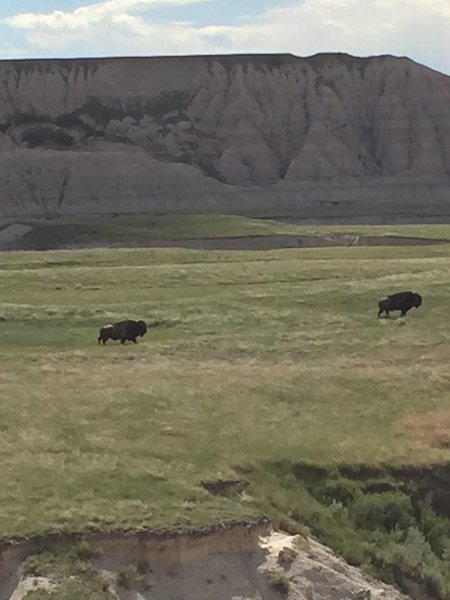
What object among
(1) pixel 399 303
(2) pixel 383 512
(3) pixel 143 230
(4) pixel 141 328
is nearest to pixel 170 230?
(3) pixel 143 230

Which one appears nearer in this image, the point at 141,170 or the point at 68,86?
the point at 141,170

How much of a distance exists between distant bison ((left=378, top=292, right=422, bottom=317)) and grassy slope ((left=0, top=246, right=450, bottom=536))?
0.41 m

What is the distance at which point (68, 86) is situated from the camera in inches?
5522

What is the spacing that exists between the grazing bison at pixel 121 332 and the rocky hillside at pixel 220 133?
281 feet

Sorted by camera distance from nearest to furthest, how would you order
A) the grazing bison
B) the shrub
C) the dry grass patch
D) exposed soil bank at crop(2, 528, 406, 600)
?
exposed soil bank at crop(2, 528, 406, 600) < the shrub < the dry grass patch < the grazing bison

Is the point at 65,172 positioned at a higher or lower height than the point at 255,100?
lower

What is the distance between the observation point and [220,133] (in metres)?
135

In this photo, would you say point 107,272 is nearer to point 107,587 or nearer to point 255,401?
point 255,401

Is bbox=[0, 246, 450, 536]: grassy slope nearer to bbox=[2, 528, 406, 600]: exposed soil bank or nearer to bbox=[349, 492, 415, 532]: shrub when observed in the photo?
bbox=[2, 528, 406, 600]: exposed soil bank

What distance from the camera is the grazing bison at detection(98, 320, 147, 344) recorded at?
3145 cm

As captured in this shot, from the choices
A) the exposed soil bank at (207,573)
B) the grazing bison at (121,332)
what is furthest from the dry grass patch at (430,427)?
the grazing bison at (121,332)

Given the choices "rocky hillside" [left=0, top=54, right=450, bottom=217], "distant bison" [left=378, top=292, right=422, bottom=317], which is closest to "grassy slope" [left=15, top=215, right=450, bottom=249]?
"rocky hillside" [left=0, top=54, right=450, bottom=217]

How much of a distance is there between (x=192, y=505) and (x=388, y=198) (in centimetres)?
10960

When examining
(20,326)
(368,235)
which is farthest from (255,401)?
(368,235)
